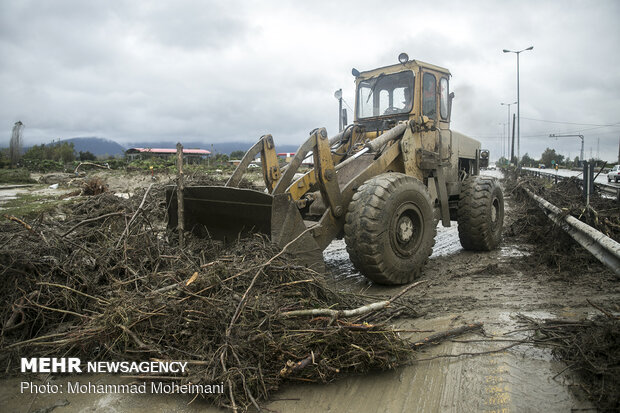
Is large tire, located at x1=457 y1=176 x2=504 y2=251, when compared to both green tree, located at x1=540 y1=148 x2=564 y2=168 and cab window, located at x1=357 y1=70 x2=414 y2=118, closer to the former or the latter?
cab window, located at x1=357 y1=70 x2=414 y2=118

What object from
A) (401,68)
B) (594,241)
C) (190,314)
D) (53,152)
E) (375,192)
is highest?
(53,152)

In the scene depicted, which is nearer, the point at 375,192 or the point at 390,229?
the point at 375,192

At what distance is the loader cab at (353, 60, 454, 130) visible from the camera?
21.8 feet

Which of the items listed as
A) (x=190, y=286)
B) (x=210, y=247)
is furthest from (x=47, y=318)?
(x=210, y=247)

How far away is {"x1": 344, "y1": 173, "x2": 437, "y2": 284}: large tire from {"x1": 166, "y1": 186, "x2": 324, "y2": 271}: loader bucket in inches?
20.9

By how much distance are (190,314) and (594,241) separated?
466cm

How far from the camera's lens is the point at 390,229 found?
200 inches

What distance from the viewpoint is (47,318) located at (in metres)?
3.68

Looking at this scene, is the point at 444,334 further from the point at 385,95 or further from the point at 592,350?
the point at 385,95

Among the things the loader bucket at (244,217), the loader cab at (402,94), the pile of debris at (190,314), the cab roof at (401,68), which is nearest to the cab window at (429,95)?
the loader cab at (402,94)

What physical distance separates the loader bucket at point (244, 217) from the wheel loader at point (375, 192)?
0.04 ft

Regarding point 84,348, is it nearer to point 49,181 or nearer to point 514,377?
point 514,377

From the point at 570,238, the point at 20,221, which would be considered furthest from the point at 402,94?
the point at 20,221

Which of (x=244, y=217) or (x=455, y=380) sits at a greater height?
(x=244, y=217)
